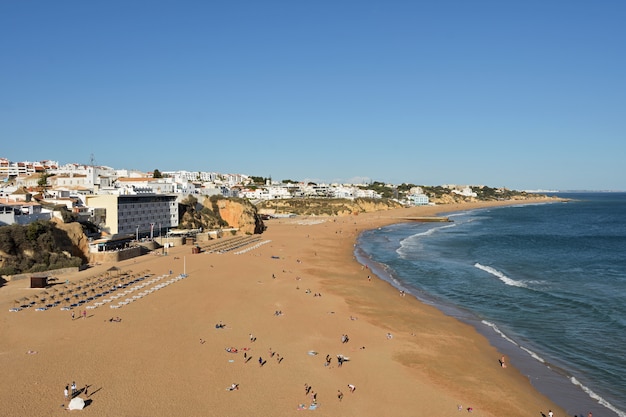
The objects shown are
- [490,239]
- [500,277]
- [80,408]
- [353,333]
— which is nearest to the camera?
[80,408]

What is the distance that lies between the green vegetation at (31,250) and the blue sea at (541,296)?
94.8ft

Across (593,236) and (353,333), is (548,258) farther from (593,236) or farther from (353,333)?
(353,333)

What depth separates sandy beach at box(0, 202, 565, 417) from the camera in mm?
17391

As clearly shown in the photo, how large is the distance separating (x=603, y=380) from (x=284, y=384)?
14462mm

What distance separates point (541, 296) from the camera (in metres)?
34.8

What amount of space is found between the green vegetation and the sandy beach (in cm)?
266

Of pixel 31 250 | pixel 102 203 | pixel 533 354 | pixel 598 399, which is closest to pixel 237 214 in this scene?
pixel 102 203

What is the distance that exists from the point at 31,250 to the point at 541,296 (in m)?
41.0

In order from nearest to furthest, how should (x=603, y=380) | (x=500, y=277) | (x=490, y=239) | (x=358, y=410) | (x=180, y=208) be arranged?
(x=358, y=410)
(x=603, y=380)
(x=500, y=277)
(x=180, y=208)
(x=490, y=239)

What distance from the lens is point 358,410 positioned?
17.2m

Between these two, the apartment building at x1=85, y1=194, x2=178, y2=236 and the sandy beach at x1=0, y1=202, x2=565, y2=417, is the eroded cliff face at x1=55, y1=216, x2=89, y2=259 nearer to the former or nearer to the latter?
the sandy beach at x1=0, y1=202, x2=565, y2=417

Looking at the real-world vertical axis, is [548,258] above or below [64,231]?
below

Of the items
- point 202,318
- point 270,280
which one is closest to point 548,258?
point 270,280

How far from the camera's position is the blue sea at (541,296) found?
2098cm
